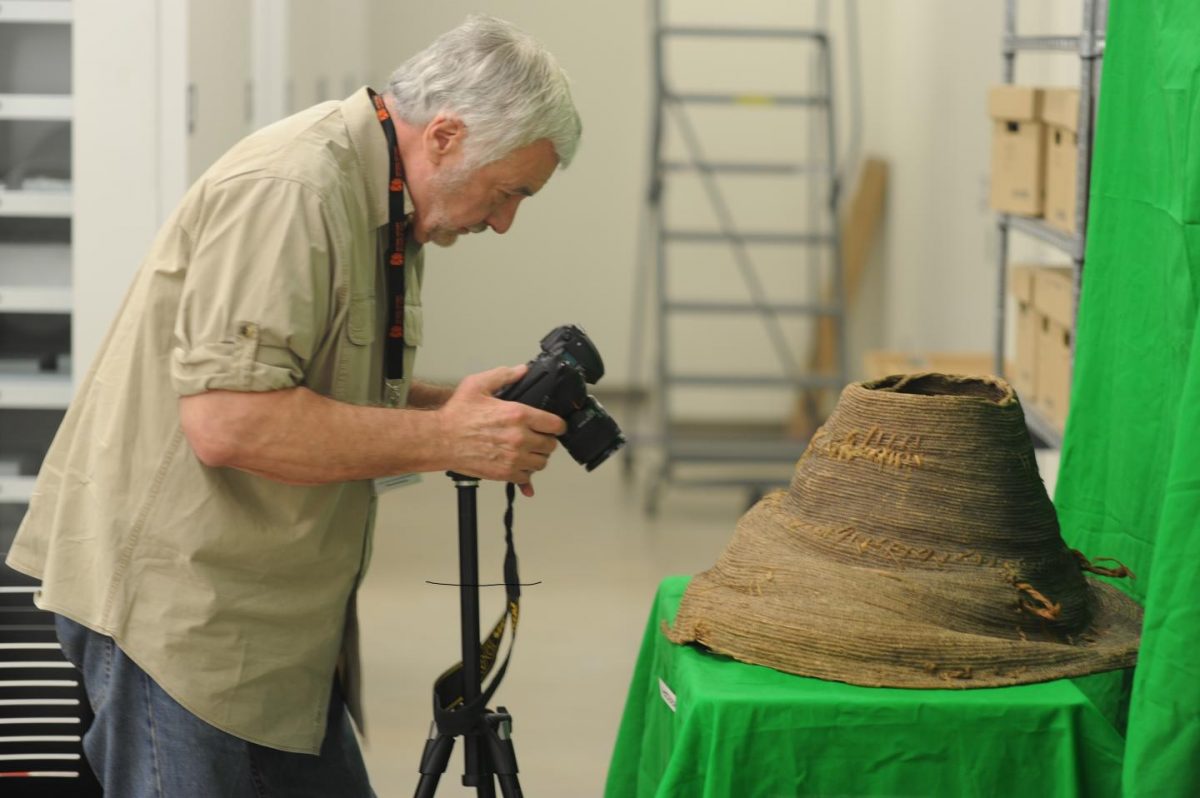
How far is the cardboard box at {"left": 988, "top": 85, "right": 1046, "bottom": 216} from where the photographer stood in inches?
130

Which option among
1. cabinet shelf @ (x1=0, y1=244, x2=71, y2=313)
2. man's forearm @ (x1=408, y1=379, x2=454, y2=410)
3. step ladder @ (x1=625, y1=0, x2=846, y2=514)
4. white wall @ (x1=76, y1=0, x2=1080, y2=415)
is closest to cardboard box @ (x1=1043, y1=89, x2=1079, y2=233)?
man's forearm @ (x1=408, y1=379, x2=454, y2=410)

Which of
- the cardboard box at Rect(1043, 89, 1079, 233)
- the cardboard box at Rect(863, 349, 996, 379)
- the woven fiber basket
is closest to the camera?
the woven fiber basket

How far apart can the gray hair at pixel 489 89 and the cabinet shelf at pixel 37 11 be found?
1580 mm

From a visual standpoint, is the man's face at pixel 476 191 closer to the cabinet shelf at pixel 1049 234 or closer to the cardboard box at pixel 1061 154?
the cabinet shelf at pixel 1049 234

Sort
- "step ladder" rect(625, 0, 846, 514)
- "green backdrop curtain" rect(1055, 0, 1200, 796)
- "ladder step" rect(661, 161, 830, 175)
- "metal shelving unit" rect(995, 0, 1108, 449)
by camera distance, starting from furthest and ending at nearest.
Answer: "step ladder" rect(625, 0, 846, 514)
"ladder step" rect(661, 161, 830, 175)
"metal shelving unit" rect(995, 0, 1108, 449)
"green backdrop curtain" rect(1055, 0, 1200, 796)

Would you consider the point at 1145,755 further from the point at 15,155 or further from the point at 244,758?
the point at 15,155

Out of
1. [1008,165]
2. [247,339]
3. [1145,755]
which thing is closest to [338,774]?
[247,339]

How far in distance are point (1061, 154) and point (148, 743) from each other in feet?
7.28

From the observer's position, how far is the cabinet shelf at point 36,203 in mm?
→ 3117

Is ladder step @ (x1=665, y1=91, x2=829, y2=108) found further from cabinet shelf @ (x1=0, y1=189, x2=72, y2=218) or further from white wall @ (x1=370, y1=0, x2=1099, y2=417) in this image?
cabinet shelf @ (x1=0, y1=189, x2=72, y2=218)

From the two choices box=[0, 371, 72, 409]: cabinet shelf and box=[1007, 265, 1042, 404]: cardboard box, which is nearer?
box=[0, 371, 72, 409]: cabinet shelf

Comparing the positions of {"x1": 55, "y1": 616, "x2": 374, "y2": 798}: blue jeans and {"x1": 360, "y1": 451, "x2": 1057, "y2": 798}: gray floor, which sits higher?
{"x1": 55, "y1": 616, "x2": 374, "y2": 798}: blue jeans

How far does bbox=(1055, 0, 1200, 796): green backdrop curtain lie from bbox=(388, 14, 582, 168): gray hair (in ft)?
2.36

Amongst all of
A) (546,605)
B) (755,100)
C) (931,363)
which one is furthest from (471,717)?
(755,100)
